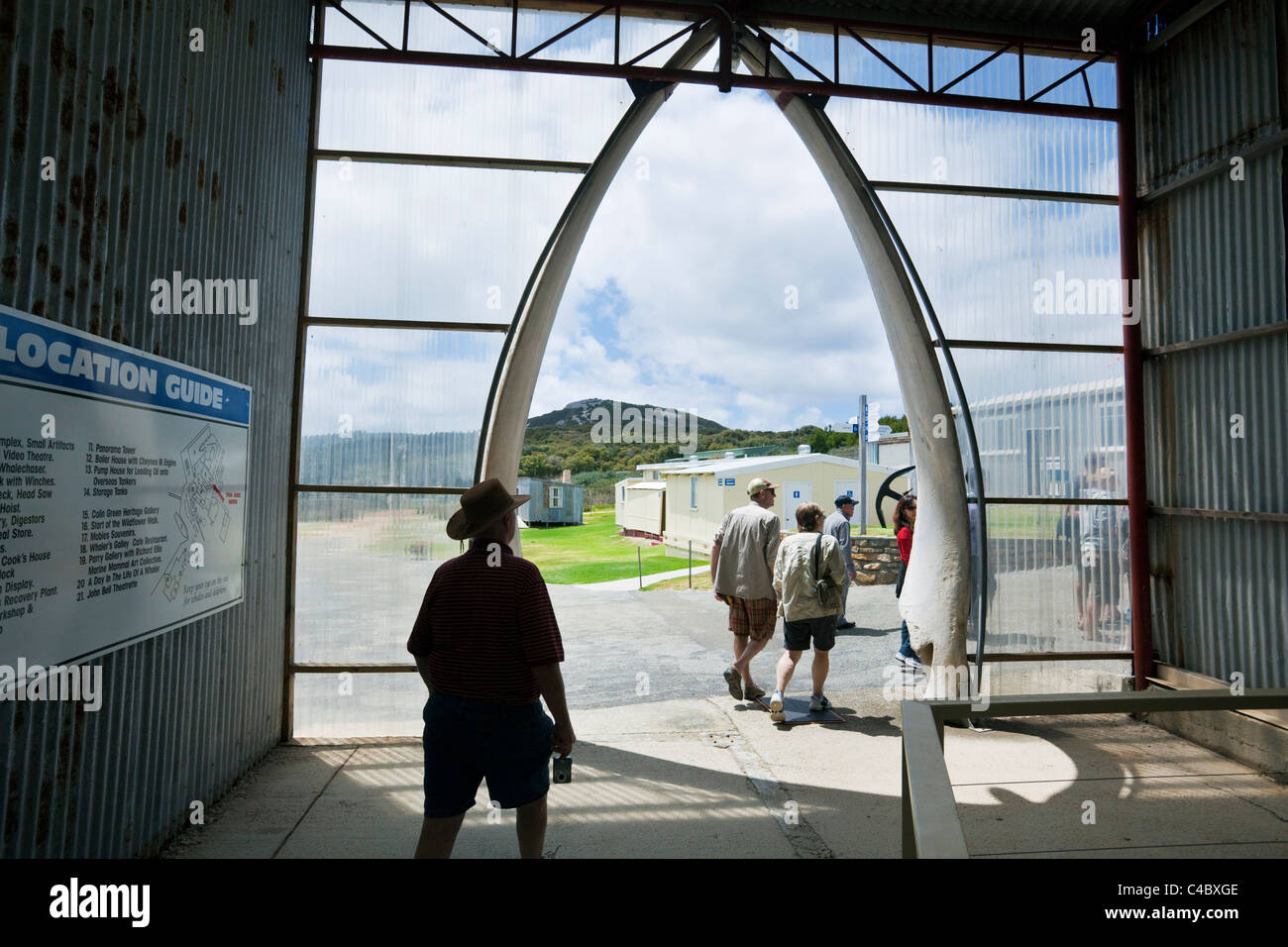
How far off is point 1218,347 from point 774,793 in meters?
5.23

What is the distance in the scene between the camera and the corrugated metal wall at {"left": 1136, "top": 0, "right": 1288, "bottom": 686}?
5.69 metres

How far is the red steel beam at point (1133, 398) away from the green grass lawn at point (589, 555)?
528 inches

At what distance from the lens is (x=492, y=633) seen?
2928mm

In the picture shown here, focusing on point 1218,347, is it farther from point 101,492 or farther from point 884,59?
point 101,492

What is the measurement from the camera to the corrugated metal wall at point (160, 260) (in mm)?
2941

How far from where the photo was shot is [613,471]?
73312 mm

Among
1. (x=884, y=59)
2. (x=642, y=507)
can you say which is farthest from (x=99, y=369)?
(x=642, y=507)

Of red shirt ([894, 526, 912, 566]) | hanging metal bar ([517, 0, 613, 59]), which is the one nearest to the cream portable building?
red shirt ([894, 526, 912, 566])

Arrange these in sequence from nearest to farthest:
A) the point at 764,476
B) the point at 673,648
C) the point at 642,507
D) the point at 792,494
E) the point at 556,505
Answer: the point at 673,648, the point at 764,476, the point at 792,494, the point at 642,507, the point at 556,505

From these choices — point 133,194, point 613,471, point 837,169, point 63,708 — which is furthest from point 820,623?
point 613,471

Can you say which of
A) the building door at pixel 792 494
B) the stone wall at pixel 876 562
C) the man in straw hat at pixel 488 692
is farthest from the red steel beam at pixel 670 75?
the building door at pixel 792 494

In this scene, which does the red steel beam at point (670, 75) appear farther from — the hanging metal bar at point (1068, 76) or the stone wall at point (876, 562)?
the stone wall at point (876, 562)

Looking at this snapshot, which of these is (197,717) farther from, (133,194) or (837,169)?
(837,169)

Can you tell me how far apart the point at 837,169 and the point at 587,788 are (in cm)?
571
